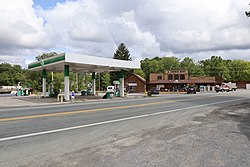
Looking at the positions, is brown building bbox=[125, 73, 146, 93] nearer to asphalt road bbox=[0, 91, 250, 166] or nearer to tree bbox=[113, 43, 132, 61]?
tree bbox=[113, 43, 132, 61]

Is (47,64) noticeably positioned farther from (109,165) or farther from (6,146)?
(109,165)

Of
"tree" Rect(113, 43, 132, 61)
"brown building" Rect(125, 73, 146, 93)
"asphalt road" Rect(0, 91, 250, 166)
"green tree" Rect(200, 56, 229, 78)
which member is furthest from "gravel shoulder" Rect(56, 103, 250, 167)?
"green tree" Rect(200, 56, 229, 78)

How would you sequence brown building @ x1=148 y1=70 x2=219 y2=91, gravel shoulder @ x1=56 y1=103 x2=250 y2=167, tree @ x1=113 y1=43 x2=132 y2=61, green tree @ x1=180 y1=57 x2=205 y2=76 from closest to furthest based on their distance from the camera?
1. gravel shoulder @ x1=56 y1=103 x2=250 y2=167
2. brown building @ x1=148 y1=70 x2=219 y2=91
3. tree @ x1=113 y1=43 x2=132 y2=61
4. green tree @ x1=180 y1=57 x2=205 y2=76

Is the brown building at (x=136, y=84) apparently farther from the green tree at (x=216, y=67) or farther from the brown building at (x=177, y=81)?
the green tree at (x=216, y=67)

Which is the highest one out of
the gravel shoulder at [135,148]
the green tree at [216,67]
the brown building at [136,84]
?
the green tree at [216,67]

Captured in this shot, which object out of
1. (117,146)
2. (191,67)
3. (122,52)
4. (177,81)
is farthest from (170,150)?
(191,67)

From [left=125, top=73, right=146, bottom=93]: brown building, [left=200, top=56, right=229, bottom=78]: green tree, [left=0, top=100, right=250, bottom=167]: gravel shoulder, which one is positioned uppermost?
[left=200, top=56, right=229, bottom=78]: green tree

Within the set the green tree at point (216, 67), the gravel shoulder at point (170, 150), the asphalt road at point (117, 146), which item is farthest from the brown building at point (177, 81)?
the gravel shoulder at point (170, 150)

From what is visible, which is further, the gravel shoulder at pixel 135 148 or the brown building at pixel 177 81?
the brown building at pixel 177 81

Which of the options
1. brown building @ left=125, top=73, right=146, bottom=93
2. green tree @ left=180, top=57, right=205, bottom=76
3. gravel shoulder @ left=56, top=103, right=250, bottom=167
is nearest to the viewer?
gravel shoulder @ left=56, top=103, right=250, bottom=167

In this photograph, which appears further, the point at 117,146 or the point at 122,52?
the point at 122,52

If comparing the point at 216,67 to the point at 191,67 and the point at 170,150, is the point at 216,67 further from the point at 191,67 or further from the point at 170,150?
the point at 170,150

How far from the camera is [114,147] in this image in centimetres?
648

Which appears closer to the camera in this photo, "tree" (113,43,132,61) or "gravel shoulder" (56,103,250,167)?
"gravel shoulder" (56,103,250,167)
